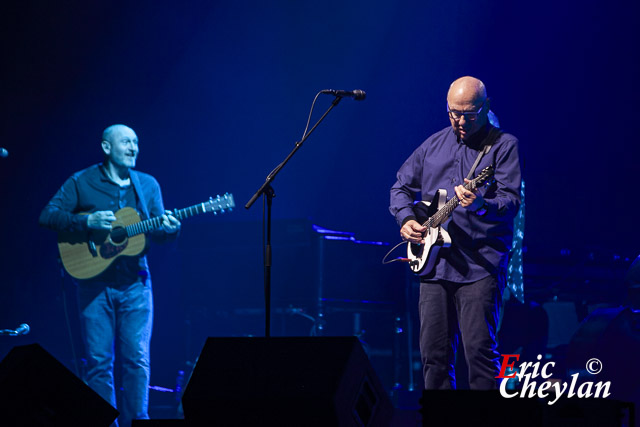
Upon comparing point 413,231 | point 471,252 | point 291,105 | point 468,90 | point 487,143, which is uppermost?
point 291,105

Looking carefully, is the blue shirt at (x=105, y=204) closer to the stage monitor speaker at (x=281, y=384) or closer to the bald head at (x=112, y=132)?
the bald head at (x=112, y=132)

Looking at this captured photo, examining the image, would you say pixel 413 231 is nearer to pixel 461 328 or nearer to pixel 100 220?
pixel 461 328

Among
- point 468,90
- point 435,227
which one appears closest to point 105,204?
point 435,227

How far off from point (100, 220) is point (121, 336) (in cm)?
94

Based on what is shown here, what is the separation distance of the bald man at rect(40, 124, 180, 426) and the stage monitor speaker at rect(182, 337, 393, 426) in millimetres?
3017

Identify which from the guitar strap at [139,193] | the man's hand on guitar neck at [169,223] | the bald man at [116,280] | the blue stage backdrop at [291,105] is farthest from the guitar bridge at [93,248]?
the blue stage backdrop at [291,105]

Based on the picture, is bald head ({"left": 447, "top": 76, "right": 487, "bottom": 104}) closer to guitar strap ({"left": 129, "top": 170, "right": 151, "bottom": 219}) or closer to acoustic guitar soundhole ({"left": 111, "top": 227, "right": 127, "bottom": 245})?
guitar strap ({"left": 129, "top": 170, "right": 151, "bottom": 219})

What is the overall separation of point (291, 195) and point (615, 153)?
3.77 metres

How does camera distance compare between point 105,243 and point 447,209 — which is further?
point 105,243

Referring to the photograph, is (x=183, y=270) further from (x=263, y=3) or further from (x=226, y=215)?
(x=263, y=3)

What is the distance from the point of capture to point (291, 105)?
872 cm

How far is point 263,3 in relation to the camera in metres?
8.54

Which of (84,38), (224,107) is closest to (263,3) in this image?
(224,107)

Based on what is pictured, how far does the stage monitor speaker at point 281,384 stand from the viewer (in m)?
2.65
